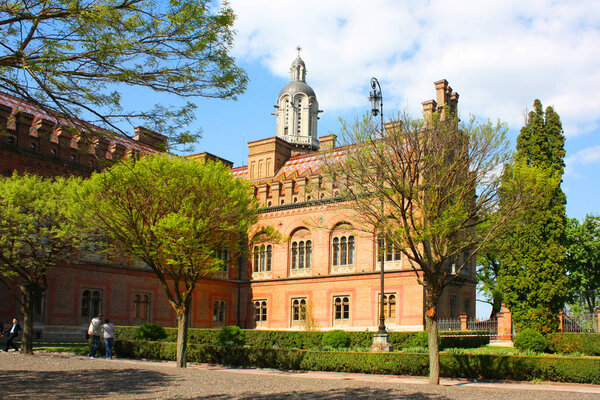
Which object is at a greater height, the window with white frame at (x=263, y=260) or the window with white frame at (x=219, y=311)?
the window with white frame at (x=263, y=260)

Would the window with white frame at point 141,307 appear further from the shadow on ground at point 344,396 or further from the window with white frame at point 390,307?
the shadow on ground at point 344,396

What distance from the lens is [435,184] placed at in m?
16.6

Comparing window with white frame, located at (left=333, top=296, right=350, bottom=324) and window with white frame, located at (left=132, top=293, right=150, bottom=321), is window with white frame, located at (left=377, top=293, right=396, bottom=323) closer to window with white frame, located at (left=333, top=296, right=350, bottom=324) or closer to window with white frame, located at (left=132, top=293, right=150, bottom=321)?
window with white frame, located at (left=333, top=296, right=350, bottom=324)

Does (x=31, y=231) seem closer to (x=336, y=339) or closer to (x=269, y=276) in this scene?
(x=336, y=339)

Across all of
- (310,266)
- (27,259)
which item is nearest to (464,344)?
(310,266)

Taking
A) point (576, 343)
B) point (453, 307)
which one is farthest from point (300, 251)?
point (576, 343)

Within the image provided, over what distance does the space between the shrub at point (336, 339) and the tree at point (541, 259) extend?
306 inches

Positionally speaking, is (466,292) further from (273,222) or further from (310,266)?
(273,222)

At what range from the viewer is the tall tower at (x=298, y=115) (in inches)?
2056

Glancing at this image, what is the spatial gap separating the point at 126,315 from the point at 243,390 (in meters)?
23.8

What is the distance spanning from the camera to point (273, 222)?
40.5 metres

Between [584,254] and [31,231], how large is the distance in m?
36.4

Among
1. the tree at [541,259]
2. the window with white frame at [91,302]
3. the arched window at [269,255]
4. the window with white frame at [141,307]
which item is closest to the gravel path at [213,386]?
the tree at [541,259]

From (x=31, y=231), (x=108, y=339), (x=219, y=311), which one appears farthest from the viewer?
(x=219, y=311)
